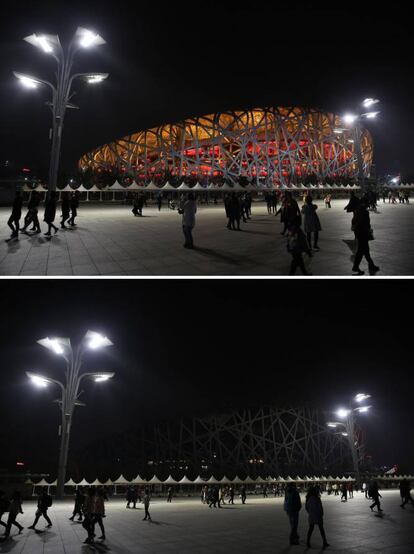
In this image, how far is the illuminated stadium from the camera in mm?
94500

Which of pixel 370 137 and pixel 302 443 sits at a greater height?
pixel 370 137

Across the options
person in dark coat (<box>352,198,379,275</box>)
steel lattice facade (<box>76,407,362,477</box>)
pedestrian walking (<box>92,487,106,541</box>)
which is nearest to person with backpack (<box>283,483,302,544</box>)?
pedestrian walking (<box>92,487,106,541</box>)

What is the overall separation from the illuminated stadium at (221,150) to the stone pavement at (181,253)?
75990mm

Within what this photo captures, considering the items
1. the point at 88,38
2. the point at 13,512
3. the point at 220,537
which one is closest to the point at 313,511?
the point at 220,537

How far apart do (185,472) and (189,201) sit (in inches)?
1846

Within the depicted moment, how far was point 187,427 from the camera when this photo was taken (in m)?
58.5

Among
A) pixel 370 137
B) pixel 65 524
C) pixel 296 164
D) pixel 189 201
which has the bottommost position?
pixel 65 524

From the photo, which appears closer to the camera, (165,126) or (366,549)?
(366,549)

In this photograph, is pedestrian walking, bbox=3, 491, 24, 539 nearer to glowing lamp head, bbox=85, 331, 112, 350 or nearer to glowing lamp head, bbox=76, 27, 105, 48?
glowing lamp head, bbox=85, 331, 112, 350

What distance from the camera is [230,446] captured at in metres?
58.6

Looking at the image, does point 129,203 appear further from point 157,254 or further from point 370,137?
point 370,137

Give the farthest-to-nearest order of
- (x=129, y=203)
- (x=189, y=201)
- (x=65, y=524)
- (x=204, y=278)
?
(x=129, y=203) < (x=189, y=201) < (x=65, y=524) < (x=204, y=278)

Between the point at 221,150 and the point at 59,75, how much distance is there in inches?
3171

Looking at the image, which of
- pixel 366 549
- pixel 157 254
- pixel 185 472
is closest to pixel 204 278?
pixel 157 254
